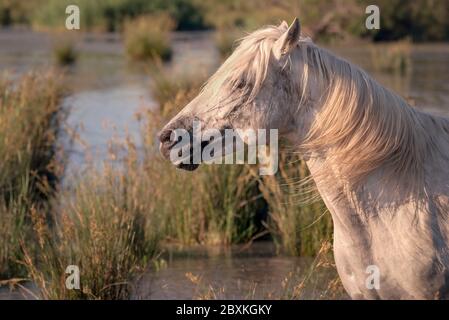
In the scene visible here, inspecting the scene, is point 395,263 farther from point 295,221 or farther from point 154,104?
point 154,104

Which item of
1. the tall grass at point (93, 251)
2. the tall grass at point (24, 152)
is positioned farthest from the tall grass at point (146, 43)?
the tall grass at point (93, 251)

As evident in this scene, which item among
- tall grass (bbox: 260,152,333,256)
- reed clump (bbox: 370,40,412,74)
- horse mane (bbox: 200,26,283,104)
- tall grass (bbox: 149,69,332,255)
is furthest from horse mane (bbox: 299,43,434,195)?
reed clump (bbox: 370,40,412,74)

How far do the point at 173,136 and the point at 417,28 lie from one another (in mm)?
26025

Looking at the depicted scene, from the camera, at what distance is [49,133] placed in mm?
7961

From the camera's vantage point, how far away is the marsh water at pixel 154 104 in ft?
19.3

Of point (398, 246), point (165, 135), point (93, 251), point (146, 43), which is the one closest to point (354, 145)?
point (398, 246)

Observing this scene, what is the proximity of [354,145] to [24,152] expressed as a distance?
496 centimetres

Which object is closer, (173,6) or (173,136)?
(173,136)

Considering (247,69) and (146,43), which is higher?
(146,43)

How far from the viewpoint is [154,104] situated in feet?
43.0

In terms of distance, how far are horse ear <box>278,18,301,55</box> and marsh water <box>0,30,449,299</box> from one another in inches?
51.6

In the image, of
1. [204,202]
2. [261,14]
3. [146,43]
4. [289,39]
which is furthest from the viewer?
[261,14]
